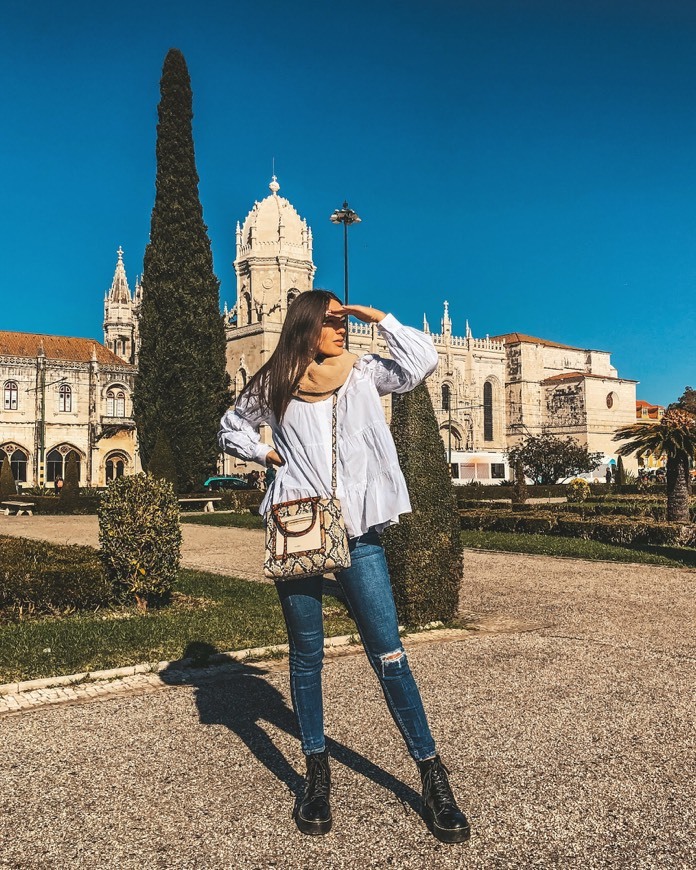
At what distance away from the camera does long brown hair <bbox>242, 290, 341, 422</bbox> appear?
2947 millimetres

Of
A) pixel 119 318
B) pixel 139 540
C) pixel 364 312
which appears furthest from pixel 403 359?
pixel 119 318

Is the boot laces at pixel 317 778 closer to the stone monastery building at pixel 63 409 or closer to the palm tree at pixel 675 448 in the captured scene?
the palm tree at pixel 675 448

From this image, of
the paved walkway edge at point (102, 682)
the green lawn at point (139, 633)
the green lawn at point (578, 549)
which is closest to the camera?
the paved walkway edge at point (102, 682)

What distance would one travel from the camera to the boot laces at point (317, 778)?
2.86m

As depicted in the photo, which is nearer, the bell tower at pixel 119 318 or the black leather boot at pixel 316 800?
the black leather boot at pixel 316 800

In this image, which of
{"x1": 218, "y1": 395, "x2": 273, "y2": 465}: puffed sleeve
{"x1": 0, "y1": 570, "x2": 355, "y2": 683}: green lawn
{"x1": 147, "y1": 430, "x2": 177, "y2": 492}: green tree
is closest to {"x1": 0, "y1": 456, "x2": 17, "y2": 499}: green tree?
{"x1": 147, "y1": 430, "x2": 177, "y2": 492}: green tree

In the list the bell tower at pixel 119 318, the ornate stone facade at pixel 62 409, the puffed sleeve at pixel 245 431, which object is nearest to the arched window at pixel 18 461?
the ornate stone facade at pixel 62 409

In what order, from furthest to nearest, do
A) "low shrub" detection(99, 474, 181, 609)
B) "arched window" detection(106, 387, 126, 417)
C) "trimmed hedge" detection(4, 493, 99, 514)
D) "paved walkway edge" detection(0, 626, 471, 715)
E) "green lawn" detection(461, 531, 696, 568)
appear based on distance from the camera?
"arched window" detection(106, 387, 126, 417), "trimmed hedge" detection(4, 493, 99, 514), "green lawn" detection(461, 531, 696, 568), "low shrub" detection(99, 474, 181, 609), "paved walkway edge" detection(0, 626, 471, 715)

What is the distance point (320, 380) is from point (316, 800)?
1525 mm

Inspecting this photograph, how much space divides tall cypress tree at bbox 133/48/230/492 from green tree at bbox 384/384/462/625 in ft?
75.0

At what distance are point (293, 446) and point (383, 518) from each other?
441 millimetres

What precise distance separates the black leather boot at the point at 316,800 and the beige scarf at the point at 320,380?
1341 mm

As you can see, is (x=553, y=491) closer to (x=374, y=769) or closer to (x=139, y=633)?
(x=139, y=633)

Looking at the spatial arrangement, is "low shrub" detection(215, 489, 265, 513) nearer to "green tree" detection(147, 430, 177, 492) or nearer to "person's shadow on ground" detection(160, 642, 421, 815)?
"green tree" detection(147, 430, 177, 492)
